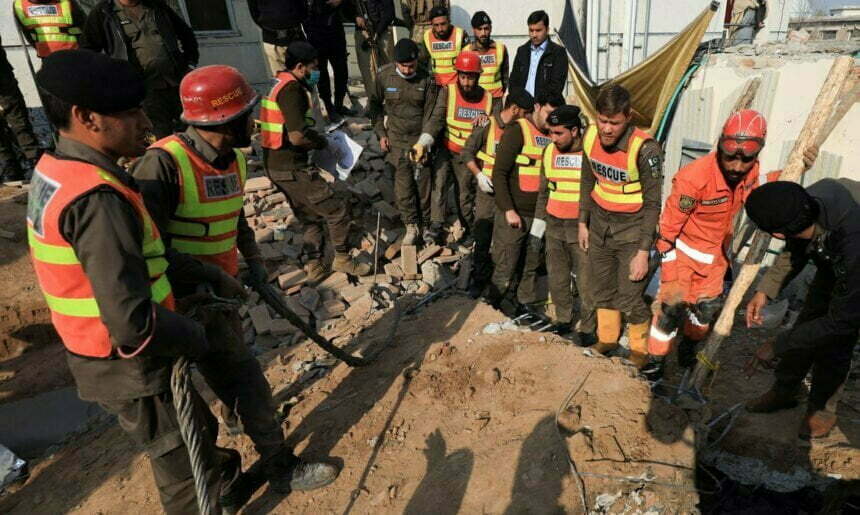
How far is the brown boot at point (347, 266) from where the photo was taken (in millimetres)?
5594

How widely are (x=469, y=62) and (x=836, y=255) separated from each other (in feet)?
11.9

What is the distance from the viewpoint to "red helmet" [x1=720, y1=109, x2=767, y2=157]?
323cm

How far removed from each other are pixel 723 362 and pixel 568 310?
64.0 inches

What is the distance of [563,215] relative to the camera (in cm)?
425

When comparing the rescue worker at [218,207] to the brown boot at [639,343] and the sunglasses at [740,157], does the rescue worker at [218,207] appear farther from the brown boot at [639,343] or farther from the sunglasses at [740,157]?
the sunglasses at [740,157]

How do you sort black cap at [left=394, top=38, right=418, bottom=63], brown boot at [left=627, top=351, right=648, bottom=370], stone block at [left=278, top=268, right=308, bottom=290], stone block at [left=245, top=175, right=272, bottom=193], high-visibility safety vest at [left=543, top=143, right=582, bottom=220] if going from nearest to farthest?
high-visibility safety vest at [left=543, top=143, right=582, bottom=220] < brown boot at [left=627, top=351, right=648, bottom=370] < black cap at [left=394, top=38, right=418, bottom=63] < stone block at [left=278, top=268, right=308, bottom=290] < stone block at [left=245, top=175, right=272, bottom=193]

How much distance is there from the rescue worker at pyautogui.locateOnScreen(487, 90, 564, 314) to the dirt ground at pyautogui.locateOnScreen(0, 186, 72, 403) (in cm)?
411

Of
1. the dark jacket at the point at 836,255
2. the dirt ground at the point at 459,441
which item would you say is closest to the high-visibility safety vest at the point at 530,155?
the dirt ground at the point at 459,441

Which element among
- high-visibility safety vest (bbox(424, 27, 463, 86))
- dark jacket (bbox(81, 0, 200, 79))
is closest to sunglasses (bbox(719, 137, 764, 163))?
high-visibility safety vest (bbox(424, 27, 463, 86))

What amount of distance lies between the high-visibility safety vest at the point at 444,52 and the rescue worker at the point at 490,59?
8.7 inches

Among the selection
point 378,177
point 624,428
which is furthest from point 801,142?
point 378,177

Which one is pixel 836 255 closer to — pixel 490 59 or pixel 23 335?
pixel 490 59

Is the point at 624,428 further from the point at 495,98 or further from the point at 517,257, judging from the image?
the point at 495,98

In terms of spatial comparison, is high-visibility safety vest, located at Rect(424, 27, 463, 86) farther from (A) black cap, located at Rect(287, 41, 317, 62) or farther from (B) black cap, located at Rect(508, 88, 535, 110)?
(A) black cap, located at Rect(287, 41, 317, 62)
